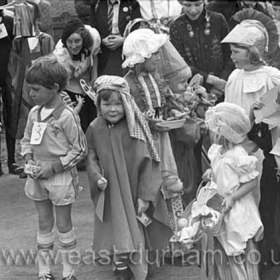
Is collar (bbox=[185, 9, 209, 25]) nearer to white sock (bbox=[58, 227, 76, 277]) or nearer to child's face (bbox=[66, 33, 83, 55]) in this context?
child's face (bbox=[66, 33, 83, 55])

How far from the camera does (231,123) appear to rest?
3.98 meters

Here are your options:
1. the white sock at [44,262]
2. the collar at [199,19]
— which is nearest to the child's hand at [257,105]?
the collar at [199,19]

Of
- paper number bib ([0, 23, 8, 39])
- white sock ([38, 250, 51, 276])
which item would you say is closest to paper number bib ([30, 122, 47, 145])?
white sock ([38, 250, 51, 276])

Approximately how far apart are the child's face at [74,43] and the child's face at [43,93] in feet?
6.15

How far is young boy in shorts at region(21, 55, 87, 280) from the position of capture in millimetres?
4270

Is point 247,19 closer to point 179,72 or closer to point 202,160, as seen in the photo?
point 179,72

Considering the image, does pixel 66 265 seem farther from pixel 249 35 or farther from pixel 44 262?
pixel 249 35

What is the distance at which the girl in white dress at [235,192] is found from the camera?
3928mm

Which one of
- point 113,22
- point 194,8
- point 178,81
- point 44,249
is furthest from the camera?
point 113,22

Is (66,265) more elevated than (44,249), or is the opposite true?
(44,249)

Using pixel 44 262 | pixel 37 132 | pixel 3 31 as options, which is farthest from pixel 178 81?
pixel 3 31

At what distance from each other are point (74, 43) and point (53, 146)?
206 cm

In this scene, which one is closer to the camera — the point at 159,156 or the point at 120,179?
the point at 120,179

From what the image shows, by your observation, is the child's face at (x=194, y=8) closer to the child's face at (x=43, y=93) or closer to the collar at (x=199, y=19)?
the collar at (x=199, y=19)
